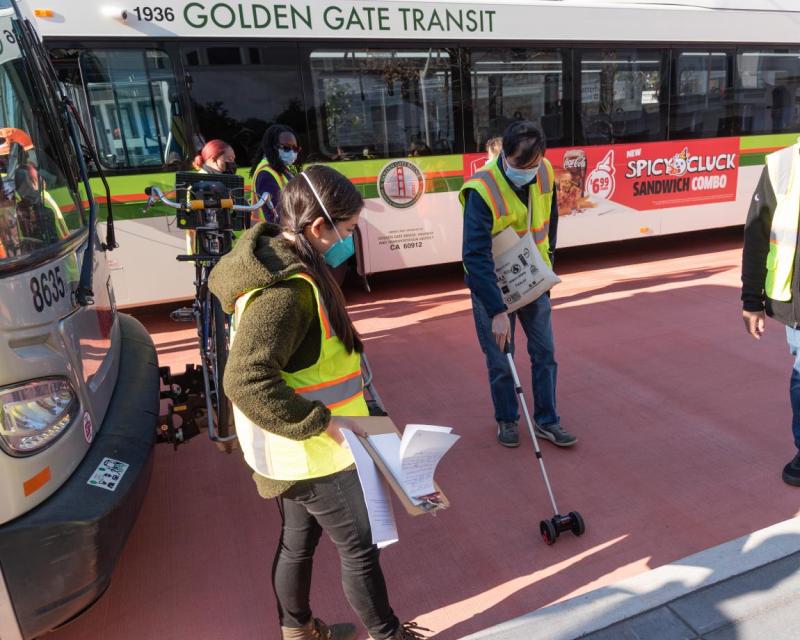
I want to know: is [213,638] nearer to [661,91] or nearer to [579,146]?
[579,146]

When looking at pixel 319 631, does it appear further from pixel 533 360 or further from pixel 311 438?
pixel 533 360

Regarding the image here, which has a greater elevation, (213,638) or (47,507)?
(47,507)

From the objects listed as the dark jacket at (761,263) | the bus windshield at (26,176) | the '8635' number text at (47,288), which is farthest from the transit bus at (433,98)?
the dark jacket at (761,263)

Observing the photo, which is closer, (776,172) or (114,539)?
(114,539)

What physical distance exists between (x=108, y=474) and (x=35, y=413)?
Result: 0.37 meters

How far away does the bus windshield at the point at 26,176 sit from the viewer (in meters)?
2.32

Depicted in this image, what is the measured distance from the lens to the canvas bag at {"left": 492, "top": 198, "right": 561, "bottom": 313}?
3.55 m

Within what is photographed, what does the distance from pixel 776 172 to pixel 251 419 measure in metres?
2.89

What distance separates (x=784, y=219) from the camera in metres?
3.18

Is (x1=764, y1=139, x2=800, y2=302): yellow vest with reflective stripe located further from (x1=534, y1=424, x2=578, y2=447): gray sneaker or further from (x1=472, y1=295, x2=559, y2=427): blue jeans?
(x1=534, y1=424, x2=578, y2=447): gray sneaker

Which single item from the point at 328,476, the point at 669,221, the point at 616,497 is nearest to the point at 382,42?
the point at 669,221

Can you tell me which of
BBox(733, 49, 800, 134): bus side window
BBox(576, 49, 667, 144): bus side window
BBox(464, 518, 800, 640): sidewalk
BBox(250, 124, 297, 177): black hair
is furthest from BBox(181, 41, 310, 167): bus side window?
BBox(733, 49, 800, 134): bus side window

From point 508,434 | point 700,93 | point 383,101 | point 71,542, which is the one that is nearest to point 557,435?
point 508,434

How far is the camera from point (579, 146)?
821 centimetres
